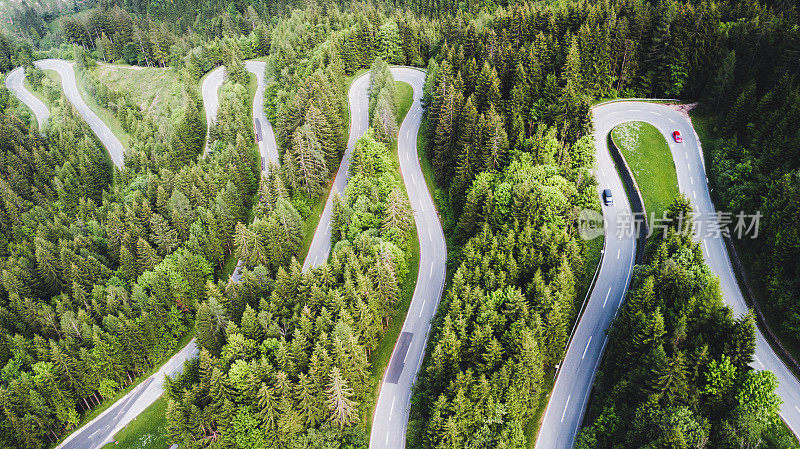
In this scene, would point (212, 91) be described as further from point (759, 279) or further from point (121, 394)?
point (759, 279)

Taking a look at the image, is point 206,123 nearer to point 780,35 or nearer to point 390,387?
point 390,387

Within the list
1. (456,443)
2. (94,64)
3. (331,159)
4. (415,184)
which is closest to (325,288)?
(456,443)

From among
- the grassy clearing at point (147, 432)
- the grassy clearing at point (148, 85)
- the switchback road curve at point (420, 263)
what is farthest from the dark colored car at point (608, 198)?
the grassy clearing at point (148, 85)

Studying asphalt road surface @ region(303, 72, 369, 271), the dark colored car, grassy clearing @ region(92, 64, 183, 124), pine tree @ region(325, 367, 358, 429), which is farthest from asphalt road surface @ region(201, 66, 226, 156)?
the dark colored car

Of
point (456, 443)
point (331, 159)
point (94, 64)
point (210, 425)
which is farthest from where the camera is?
point (94, 64)

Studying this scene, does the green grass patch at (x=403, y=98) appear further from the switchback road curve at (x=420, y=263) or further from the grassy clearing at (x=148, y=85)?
the grassy clearing at (x=148, y=85)

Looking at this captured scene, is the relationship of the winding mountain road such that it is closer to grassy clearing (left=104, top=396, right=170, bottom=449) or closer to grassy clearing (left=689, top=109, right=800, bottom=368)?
grassy clearing (left=104, top=396, right=170, bottom=449)
